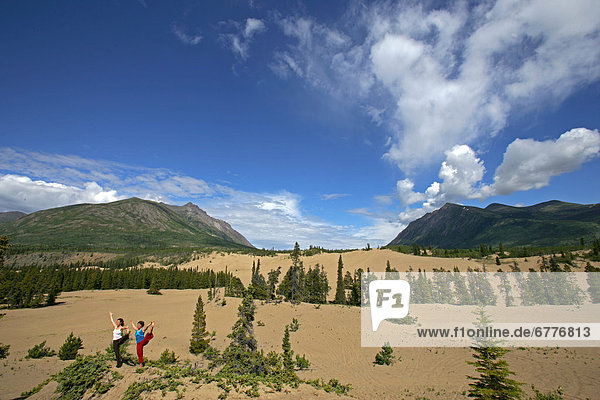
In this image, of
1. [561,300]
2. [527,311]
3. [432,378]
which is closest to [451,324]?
[527,311]

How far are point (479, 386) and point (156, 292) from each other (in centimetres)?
10695

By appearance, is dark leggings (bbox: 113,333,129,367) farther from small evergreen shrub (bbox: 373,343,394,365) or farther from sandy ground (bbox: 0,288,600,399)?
small evergreen shrub (bbox: 373,343,394,365)

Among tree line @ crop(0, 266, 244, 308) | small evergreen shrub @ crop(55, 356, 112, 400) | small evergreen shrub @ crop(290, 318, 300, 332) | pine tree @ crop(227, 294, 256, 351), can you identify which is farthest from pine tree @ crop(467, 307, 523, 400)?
tree line @ crop(0, 266, 244, 308)

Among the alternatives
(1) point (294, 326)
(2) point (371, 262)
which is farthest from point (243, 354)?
(2) point (371, 262)

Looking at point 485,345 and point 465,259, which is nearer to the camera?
point 485,345

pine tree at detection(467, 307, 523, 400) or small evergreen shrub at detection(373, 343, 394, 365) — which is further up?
pine tree at detection(467, 307, 523, 400)

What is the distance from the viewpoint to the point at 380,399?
18.5m

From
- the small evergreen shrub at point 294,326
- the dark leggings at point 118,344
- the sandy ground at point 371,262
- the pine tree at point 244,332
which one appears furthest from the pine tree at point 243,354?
the sandy ground at point 371,262

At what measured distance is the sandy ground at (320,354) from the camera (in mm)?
19797

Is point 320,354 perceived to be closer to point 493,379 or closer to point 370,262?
point 493,379

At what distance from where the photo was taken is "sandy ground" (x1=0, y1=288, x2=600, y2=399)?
19.8 m

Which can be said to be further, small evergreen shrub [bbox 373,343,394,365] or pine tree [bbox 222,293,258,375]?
small evergreen shrub [bbox 373,343,394,365]

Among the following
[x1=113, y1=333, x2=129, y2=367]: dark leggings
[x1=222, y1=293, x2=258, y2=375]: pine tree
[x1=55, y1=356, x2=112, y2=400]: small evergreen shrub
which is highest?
[x1=113, y1=333, x2=129, y2=367]: dark leggings

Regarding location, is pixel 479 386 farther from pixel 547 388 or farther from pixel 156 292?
pixel 156 292
